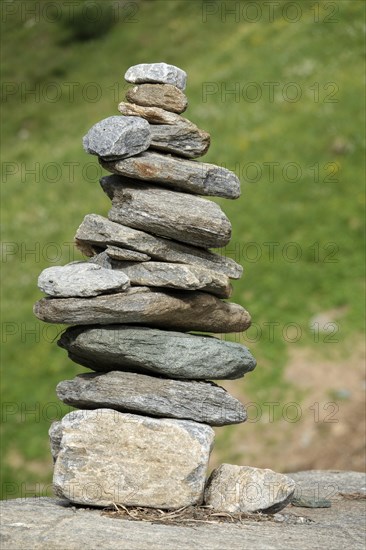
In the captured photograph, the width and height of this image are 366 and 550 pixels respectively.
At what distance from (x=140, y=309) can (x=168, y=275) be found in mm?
712

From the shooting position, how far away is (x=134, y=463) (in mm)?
13406

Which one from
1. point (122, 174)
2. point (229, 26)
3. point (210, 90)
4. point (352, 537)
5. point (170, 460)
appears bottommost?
point (352, 537)

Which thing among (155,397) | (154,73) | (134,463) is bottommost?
(134,463)

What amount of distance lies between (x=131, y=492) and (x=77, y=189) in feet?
82.5

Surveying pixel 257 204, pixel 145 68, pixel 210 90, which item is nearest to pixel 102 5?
pixel 210 90

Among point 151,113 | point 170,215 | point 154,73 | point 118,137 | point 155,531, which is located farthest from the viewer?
point 154,73

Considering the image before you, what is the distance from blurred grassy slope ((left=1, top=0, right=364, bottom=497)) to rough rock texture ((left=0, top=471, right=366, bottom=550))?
1081 cm

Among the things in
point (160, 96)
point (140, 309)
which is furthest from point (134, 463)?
point (160, 96)

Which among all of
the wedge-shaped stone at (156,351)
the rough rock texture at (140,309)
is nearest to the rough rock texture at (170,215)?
the rough rock texture at (140,309)

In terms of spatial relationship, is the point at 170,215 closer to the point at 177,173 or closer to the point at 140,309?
the point at 177,173

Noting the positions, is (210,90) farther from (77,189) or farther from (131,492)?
(131,492)

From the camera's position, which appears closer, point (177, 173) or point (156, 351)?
point (156, 351)

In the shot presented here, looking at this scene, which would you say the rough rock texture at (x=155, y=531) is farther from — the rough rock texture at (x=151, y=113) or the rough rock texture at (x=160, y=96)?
the rough rock texture at (x=160, y=96)

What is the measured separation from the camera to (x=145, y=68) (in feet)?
47.5
